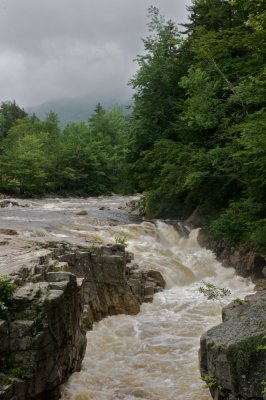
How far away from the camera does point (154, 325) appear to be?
12.5m

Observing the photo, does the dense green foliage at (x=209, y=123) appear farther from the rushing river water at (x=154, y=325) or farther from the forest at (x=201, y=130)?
the rushing river water at (x=154, y=325)

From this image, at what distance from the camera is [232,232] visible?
660 inches

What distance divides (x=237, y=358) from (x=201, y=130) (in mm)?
15953

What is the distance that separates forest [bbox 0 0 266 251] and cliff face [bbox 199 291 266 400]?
462cm

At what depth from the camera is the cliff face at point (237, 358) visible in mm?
6953

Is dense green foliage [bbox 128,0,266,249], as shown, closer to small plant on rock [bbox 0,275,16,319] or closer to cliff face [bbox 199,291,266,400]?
cliff face [bbox 199,291,266,400]

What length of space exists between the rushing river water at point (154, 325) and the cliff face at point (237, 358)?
1.00m

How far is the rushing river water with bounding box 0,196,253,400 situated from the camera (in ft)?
29.0

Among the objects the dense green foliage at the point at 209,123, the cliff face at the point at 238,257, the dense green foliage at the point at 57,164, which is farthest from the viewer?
the dense green foliage at the point at 57,164

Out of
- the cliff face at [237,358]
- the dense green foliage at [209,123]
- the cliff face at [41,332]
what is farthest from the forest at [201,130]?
the cliff face at [41,332]

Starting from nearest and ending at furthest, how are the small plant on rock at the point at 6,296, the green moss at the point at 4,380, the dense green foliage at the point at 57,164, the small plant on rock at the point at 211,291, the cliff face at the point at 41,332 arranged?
the green moss at the point at 4,380, the cliff face at the point at 41,332, the small plant on rock at the point at 6,296, the small plant on rock at the point at 211,291, the dense green foliage at the point at 57,164

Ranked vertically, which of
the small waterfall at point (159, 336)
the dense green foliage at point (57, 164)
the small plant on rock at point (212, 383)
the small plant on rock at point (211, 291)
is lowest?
the small waterfall at point (159, 336)

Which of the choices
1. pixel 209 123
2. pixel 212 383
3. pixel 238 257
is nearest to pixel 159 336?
pixel 212 383

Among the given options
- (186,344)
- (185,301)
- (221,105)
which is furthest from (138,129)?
(186,344)
